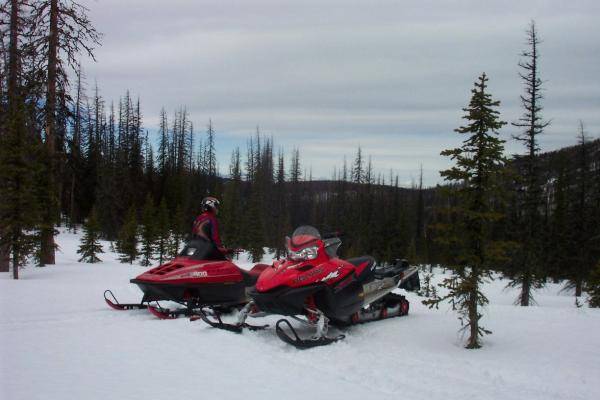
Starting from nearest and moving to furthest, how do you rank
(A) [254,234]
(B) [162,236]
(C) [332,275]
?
1. (C) [332,275]
2. (B) [162,236]
3. (A) [254,234]

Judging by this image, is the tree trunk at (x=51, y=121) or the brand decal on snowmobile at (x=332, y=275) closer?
the brand decal on snowmobile at (x=332, y=275)

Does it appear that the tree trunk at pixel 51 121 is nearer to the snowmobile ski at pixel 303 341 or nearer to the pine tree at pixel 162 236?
the snowmobile ski at pixel 303 341

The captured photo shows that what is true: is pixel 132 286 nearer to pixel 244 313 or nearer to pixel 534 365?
pixel 244 313

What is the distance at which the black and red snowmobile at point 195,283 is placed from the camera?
8336 mm

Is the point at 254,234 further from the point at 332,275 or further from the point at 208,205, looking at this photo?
the point at 332,275

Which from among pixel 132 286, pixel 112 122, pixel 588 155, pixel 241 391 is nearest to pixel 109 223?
pixel 112 122

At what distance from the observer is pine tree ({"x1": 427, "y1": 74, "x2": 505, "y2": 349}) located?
6.82 meters

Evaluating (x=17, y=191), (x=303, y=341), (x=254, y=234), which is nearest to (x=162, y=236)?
(x=254, y=234)

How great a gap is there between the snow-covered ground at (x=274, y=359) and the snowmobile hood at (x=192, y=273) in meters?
0.74

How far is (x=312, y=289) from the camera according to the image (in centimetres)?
698

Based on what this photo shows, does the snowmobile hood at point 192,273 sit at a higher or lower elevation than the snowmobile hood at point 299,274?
lower

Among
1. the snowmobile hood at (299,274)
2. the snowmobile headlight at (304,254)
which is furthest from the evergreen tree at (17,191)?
the snowmobile headlight at (304,254)

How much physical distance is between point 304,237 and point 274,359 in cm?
→ 204

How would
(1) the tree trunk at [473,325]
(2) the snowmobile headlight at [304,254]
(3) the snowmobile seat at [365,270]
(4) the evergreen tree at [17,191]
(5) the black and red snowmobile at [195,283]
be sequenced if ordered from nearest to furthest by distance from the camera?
(1) the tree trunk at [473,325], (2) the snowmobile headlight at [304,254], (3) the snowmobile seat at [365,270], (5) the black and red snowmobile at [195,283], (4) the evergreen tree at [17,191]
